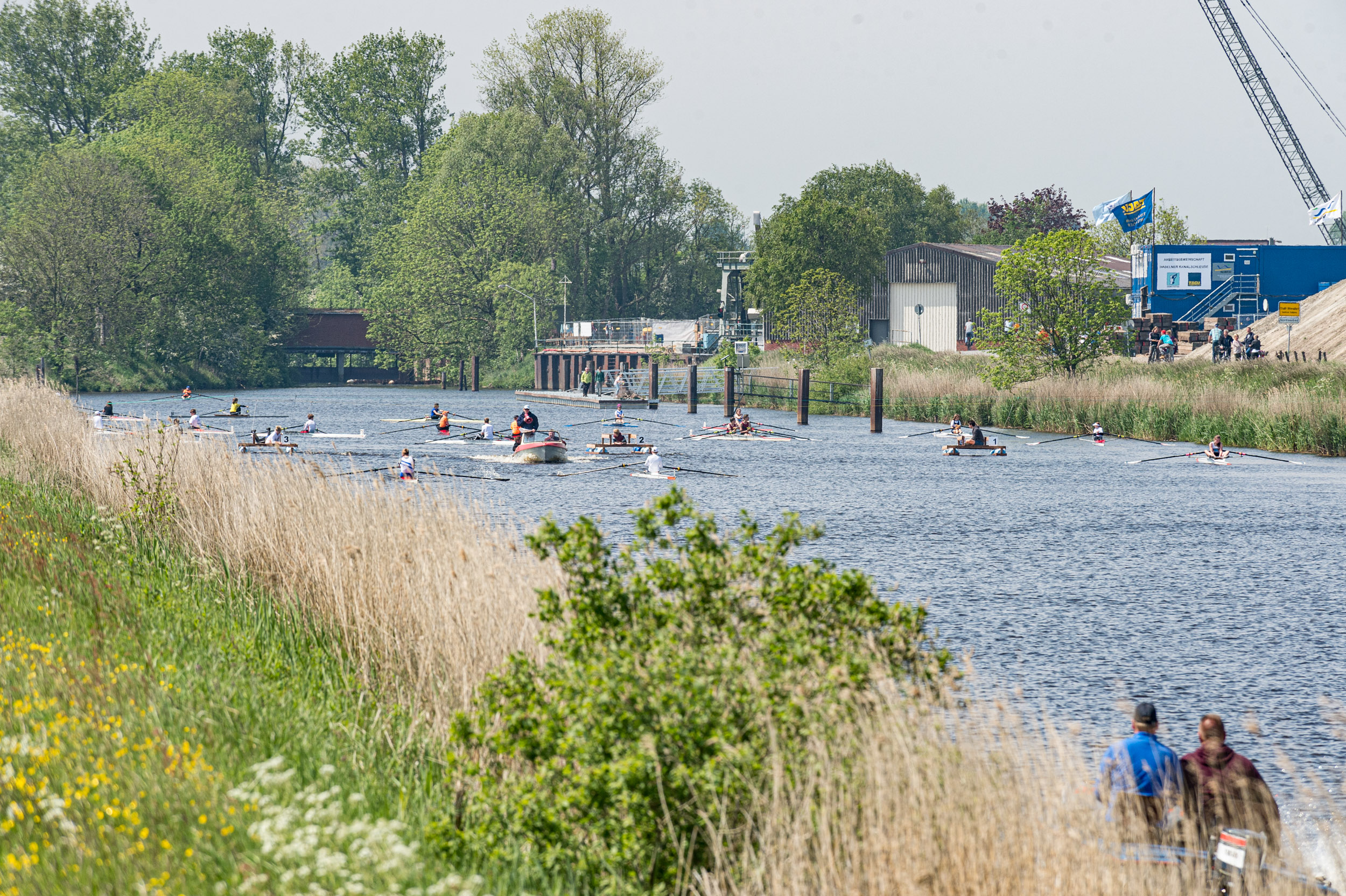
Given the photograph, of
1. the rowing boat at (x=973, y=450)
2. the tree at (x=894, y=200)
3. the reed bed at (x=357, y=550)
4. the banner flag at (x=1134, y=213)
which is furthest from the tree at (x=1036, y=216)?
the reed bed at (x=357, y=550)

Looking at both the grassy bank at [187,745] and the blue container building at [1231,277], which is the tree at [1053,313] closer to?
the blue container building at [1231,277]

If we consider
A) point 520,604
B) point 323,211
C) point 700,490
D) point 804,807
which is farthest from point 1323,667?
point 323,211

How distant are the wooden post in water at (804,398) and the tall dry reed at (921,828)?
59294 mm

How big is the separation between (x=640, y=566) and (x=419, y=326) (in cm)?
9444

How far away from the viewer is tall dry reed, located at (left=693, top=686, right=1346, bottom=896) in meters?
6.46

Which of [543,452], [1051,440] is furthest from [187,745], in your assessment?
[1051,440]

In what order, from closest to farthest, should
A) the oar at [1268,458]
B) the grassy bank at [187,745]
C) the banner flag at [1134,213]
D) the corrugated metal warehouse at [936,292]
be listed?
the grassy bank at [187,745]
the oar at [1268,458]
the banner flag at [1134,213]
the corrugated metal warehouse at [936,292]

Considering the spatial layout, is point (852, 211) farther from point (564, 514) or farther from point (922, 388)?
point (564, 514)

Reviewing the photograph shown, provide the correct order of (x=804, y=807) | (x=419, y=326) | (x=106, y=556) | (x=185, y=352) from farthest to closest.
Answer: (x=419, y=326)
(x=185, y=352)
(x=106, y=556)
(x=804, y=807)

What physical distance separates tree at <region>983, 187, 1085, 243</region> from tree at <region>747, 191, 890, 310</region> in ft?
84.7

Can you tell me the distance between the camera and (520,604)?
1059 cm

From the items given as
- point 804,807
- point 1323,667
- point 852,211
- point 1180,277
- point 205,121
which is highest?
point 205,121

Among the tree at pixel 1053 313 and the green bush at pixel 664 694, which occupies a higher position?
the tree at pixel 1053 313

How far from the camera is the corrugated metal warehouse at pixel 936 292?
91312 mm
